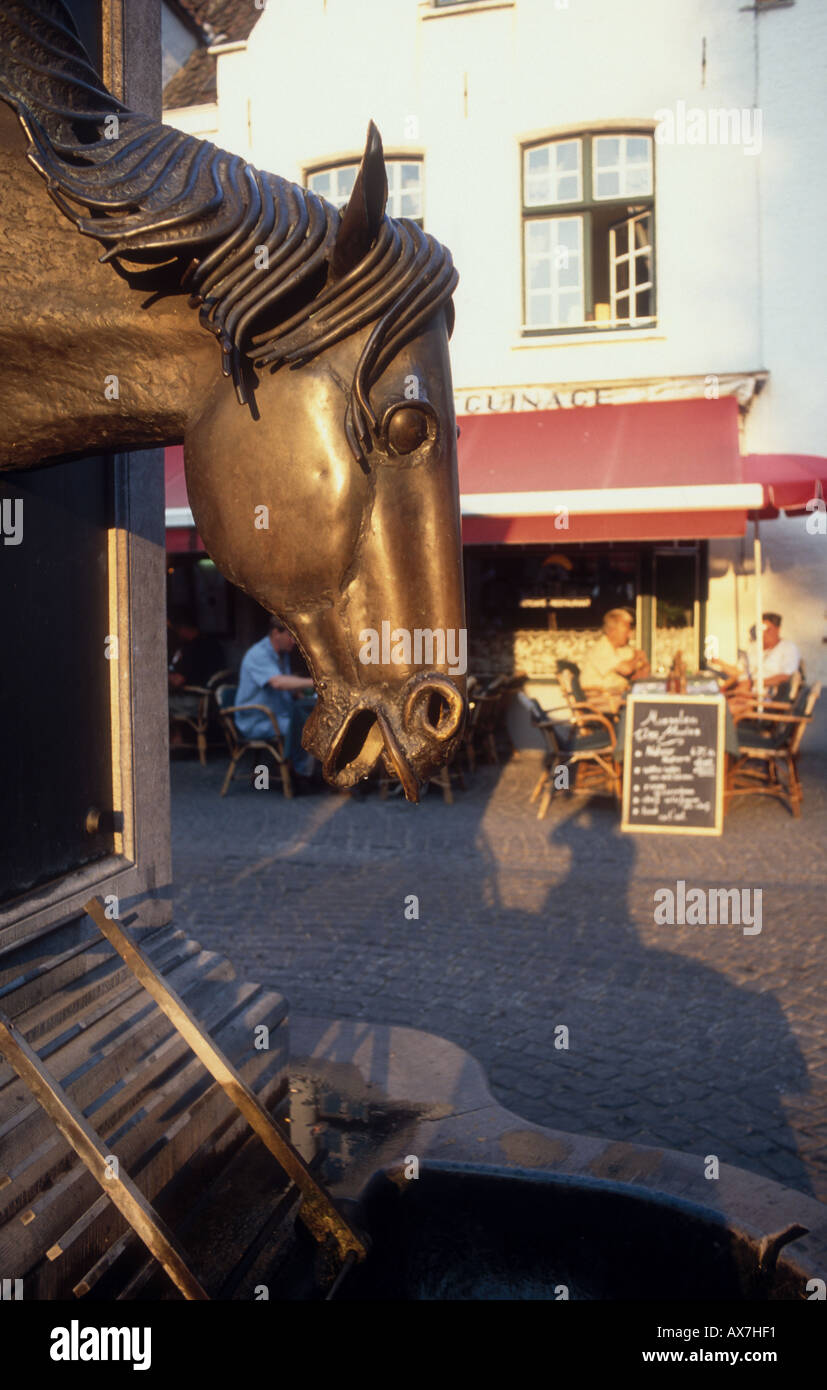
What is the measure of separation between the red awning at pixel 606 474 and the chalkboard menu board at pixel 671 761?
179 centimetres

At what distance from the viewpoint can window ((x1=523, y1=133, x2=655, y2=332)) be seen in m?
12.7

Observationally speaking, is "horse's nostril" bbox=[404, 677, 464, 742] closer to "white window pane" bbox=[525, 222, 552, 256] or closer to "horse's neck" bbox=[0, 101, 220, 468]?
"horse's neck" bbox=[0, 101, 220, 468]

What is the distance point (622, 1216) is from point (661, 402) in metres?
10.9

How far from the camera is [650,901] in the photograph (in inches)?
274

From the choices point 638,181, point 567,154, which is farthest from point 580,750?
point 567,154

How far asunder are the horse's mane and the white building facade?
939 cm

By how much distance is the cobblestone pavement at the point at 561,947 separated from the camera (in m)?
4.19

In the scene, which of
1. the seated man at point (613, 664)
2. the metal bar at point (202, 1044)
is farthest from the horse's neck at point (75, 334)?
the seated man at point (613, 664)

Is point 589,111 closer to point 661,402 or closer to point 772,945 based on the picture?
point 661,402

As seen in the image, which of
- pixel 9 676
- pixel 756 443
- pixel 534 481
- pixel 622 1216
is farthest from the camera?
pixel 756 443

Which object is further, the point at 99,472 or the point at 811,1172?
the point at 811,1172

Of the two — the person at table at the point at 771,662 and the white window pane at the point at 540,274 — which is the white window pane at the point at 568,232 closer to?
the white window pane at the point at 540,274

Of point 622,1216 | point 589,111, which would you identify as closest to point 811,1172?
point 622,1216

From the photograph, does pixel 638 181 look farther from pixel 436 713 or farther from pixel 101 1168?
pixel 101 1168
